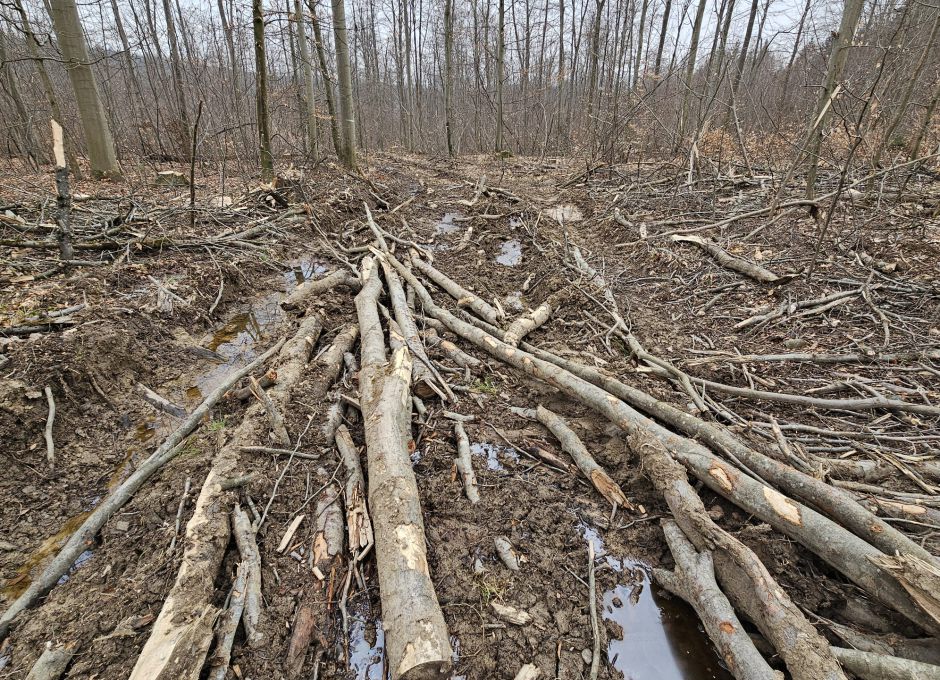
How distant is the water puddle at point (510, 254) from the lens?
8.01 meters

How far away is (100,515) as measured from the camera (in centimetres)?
273

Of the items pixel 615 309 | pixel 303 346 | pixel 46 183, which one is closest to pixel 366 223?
pixel 303 346

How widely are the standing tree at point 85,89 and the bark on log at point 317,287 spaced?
8.17 m

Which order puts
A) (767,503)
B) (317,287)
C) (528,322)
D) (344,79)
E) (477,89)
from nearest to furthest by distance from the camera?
(767,503) → (528,322) → (317,287) → (344,79) → (477,89)

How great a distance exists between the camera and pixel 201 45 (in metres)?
17.3

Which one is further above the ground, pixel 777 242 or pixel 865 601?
pixel 777 242

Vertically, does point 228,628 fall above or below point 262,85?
below

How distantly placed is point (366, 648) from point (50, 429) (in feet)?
10.1

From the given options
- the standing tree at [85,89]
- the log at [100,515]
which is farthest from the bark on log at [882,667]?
the standing tree at [85,89]

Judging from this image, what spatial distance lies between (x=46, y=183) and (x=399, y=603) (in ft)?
45.6

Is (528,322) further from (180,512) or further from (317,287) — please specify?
(180,512)

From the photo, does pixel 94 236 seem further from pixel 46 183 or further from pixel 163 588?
pixel 46 183

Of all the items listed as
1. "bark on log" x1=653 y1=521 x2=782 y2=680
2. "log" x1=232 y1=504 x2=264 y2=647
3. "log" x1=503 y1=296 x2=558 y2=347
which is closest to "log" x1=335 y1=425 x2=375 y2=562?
"log" x1=232 y1=504 x2=264 y2=647

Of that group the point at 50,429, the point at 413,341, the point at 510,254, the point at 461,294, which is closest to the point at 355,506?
the point at 413,341
